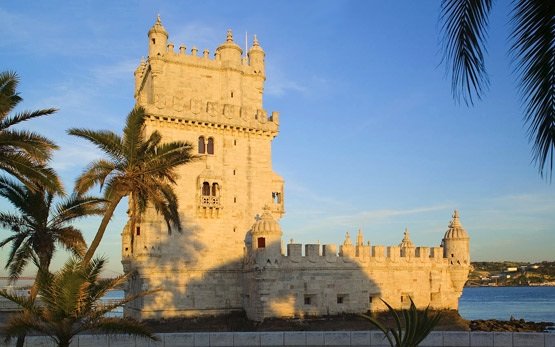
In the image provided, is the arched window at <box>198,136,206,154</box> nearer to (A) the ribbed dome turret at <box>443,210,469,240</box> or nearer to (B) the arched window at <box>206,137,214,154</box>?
(B) the arched window at <box>206,137,214,154</box>

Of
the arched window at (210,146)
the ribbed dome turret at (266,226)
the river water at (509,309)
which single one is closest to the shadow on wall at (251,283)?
the ribbed dome turret at (266,226)

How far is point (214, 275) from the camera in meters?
31.0

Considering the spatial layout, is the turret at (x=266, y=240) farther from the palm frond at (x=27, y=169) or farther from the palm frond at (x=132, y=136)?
the palm frond at (x=27, y=169)

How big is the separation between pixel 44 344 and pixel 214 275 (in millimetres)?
12597

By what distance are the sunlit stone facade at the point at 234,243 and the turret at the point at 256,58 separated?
80mm

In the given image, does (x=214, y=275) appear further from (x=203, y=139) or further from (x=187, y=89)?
(x=187, y=89)

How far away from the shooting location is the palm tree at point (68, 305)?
42.9 feet

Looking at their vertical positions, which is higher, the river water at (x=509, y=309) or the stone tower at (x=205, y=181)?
the stone tower at (x=205, y=181)

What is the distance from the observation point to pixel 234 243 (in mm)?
31812

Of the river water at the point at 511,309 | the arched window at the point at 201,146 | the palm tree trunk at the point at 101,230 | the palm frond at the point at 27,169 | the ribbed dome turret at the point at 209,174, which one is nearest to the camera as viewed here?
the palm frond at the point at 27,169

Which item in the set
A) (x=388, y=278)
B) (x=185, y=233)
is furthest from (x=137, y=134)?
(x=388, y=278)

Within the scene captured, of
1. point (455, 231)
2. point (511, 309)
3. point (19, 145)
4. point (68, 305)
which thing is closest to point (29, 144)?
point (19, 145)

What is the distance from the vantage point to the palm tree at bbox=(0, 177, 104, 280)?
693 inches

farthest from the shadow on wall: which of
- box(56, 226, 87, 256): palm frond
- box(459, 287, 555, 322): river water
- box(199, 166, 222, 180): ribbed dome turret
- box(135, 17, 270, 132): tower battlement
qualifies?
box(459, 287, 555, 322): river water
